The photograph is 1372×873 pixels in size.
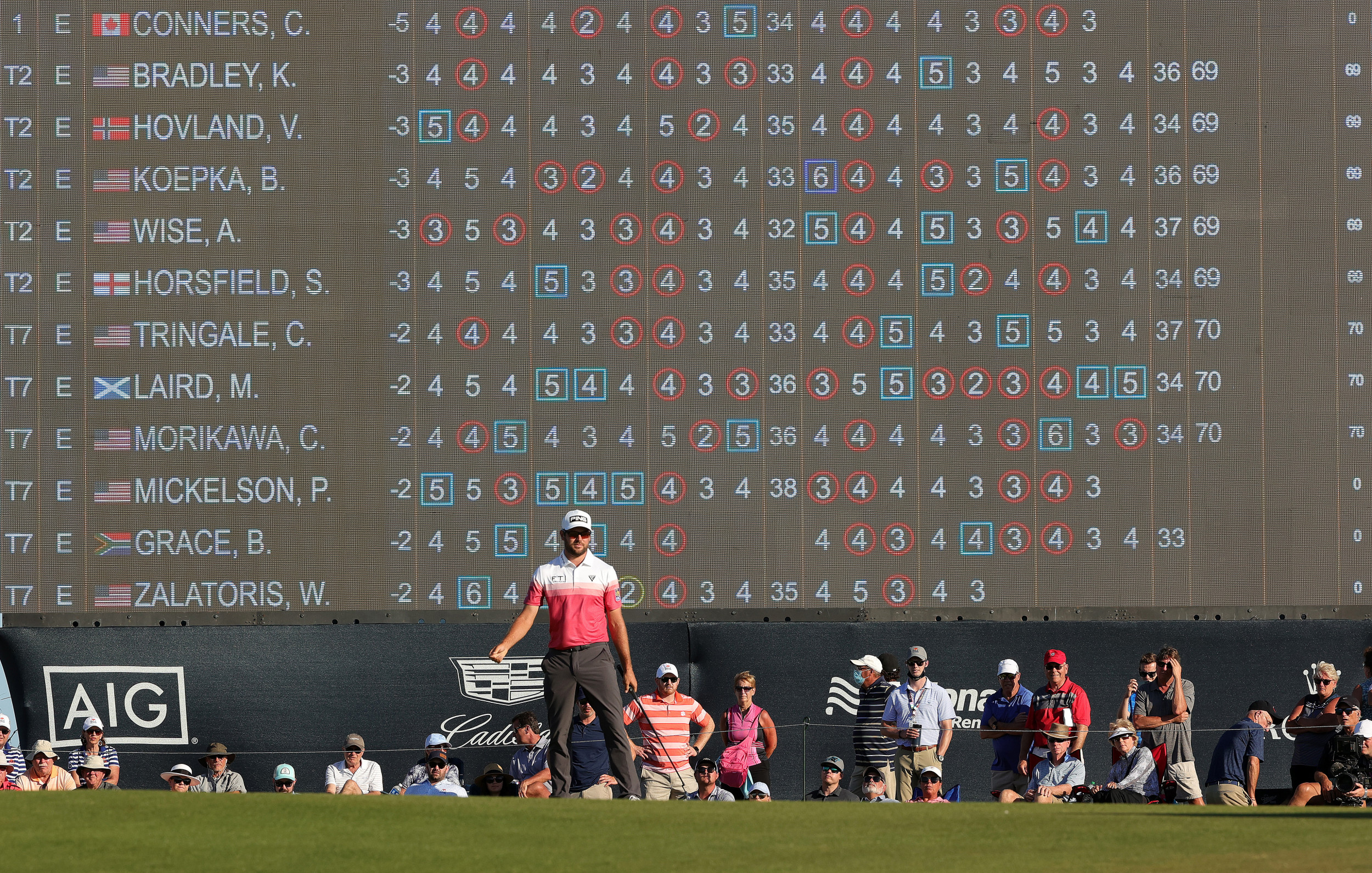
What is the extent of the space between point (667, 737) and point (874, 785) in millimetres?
1571

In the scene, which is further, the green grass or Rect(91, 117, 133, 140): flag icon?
Rect(91, 117, 133, 140): flag icon

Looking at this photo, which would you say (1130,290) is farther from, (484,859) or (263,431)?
(484,859)

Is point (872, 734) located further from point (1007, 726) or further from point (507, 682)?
point (507, 682)

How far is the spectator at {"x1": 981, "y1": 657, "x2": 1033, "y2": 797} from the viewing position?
1089 cm

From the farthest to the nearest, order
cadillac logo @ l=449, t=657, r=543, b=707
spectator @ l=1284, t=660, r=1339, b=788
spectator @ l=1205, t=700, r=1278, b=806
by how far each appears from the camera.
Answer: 1. cadillac logo @ l=449, t=657, r=543, b=707
2. spectator @ l=1205, t=700, r=1278, b=806
3. spectator @ l=1284, t=660, r=1339, b=788

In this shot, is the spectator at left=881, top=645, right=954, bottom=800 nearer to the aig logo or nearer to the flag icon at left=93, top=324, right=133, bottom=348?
the aig logo

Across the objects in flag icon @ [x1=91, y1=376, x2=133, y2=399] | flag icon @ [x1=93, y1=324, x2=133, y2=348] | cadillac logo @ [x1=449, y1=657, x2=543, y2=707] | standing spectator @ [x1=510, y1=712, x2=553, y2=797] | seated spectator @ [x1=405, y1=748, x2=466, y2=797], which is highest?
flag icon @ [x1=93, y1=324, x2=133, y2=348]

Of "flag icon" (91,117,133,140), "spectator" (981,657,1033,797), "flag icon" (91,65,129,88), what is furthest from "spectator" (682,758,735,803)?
"flag icon" (91,65,129,88)

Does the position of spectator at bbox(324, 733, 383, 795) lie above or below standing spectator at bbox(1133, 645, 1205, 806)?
below

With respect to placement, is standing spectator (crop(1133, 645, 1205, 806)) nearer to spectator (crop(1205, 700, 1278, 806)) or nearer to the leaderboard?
spectator (crop(1205, 700, 1278, 806))

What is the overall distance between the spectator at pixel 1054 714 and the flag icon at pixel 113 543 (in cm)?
592

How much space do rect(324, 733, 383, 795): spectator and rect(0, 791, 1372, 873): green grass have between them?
385 centimetres

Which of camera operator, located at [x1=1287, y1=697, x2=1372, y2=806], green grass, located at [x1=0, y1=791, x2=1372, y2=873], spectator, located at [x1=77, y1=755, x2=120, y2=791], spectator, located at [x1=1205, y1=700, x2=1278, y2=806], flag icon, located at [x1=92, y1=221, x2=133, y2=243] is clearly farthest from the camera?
spectator, located at [x1=77, y1=755, x2=120, y2=791]

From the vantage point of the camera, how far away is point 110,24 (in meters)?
11.7
